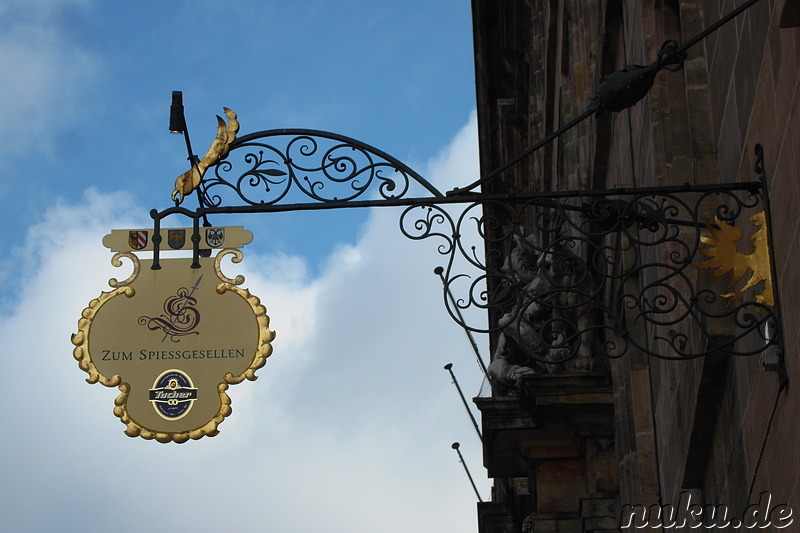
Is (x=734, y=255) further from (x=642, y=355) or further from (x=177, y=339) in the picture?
(x=642, y=355)

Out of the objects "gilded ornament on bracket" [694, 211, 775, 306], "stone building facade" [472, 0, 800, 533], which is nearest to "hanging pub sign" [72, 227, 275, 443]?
"stone building facade" [472, 0, 800, 533]

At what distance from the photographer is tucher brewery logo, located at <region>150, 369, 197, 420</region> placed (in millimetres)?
8109

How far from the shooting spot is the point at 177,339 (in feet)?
26.7

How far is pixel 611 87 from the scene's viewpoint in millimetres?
7199

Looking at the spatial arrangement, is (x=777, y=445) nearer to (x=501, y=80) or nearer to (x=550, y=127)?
(x=550, y=127)

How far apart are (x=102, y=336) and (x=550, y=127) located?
12.8 metres

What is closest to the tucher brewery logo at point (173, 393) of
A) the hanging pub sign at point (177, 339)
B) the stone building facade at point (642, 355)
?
the hanging pub sign at point (177, 339)

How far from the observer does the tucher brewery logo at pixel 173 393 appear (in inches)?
319

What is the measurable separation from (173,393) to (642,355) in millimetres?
5556

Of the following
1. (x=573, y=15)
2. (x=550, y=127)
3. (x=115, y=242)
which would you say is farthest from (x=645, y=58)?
(x=550, y=127)

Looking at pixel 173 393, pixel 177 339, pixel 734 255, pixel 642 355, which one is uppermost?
pixel 734 255

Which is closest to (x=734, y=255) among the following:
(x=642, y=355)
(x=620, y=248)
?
(x=620, y=248)

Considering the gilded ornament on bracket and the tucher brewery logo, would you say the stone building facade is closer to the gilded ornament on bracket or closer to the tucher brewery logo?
the gilded ornament on bracket

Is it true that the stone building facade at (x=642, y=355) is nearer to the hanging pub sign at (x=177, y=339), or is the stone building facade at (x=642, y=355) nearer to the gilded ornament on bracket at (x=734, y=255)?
the gilded ornament on bracket at (x=734, y=255)
